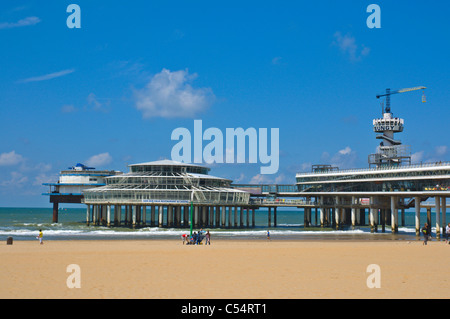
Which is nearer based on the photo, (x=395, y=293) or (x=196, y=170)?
(x=395, y=293)

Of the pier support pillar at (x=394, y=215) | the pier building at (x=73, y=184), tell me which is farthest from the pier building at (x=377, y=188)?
the pier building at (x=73, y=184)

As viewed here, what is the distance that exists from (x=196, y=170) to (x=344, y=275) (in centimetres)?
6651

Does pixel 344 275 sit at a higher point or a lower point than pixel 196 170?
lower

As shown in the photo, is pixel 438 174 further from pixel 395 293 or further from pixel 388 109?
pixel 395 293

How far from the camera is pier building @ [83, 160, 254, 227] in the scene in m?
76.9

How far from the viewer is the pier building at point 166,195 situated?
252 ft

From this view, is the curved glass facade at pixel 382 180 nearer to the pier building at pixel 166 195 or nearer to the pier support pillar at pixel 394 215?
the pier support pillar at pixel 394 215

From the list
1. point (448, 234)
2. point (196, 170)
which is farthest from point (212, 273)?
point (196, 170)

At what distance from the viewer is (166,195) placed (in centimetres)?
7694

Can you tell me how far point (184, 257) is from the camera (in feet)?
99.1

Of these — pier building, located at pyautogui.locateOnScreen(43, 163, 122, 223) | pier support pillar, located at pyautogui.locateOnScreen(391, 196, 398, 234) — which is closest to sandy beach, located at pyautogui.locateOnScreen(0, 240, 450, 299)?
pier support pillar, located at pyautogui.locateOnScreen(391, 196, 398, 234)

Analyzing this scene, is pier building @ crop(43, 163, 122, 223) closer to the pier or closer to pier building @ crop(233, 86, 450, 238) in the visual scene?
the pier

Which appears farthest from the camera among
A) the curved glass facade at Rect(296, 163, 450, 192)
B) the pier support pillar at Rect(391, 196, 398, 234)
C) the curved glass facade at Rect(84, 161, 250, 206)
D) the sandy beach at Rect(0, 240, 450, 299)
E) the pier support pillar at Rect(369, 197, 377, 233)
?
the curved glass facade at Rect(84, 161, 250, 206)

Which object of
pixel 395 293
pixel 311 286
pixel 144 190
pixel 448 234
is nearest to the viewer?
pixel 395 293
